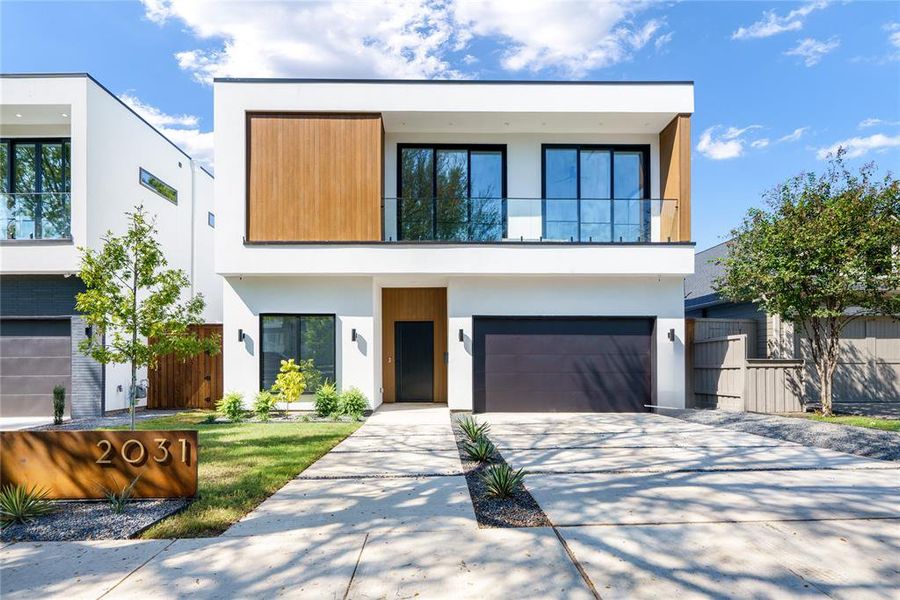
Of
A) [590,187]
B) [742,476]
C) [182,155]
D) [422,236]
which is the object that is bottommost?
[742,476]

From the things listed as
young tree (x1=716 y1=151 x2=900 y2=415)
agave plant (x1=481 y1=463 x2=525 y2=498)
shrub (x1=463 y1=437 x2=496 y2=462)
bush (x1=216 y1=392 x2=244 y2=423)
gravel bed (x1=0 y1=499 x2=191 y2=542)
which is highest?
young tree (x1=716 y1=151 x2=900 y2=415)

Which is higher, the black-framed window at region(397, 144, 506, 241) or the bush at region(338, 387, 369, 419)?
the black-framed window at region(397, 144, 506, 241)

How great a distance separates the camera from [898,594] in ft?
9.22

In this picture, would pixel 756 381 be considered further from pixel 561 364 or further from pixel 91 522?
pixel 91 522

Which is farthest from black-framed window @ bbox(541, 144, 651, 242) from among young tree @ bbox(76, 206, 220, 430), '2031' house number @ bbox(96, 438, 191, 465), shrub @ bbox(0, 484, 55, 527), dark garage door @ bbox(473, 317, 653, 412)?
shrub @ bbox(0, 484, 55, 527)

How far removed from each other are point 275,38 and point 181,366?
8251 mm

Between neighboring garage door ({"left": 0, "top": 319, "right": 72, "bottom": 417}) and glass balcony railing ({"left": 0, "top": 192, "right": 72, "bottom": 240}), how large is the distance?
6.70ft

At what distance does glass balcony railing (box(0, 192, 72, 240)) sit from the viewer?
11039 millimetres

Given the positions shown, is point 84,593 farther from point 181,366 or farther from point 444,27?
point 444,27

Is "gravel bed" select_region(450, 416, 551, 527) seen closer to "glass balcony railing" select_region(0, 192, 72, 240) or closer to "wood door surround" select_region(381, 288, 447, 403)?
"wood door surround" select_region(381, 288, 447, 403)

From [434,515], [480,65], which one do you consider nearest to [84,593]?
[434,515]

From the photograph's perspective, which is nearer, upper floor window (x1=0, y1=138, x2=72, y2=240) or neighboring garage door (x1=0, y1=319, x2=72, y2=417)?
neighboring garage door (x1=0, y1=319, x2=72, y2=417)

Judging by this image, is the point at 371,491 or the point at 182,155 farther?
the point at 182,155

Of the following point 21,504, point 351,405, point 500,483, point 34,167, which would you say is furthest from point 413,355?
point 34,167
